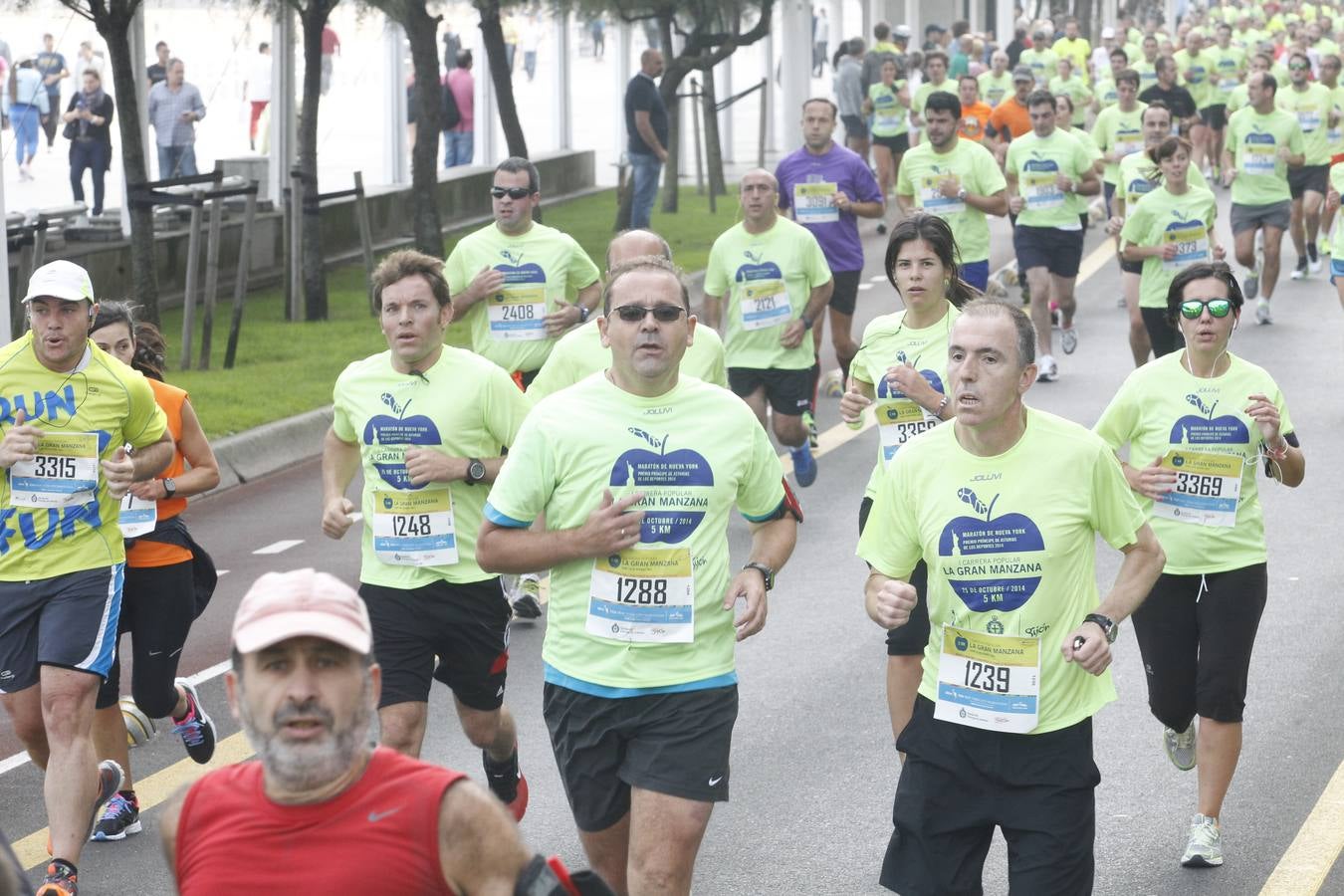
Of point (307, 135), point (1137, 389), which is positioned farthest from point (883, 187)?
point (1137, 389)

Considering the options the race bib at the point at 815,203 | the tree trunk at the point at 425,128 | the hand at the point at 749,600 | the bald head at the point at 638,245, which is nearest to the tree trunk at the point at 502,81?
the tree trunk at the point at 425,128

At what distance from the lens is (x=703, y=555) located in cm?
539

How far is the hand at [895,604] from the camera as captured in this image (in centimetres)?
515

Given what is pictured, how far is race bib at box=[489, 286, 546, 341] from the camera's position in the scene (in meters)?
10.8

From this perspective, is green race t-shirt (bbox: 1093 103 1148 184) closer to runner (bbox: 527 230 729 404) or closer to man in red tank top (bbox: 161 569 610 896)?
runner (bbox: 527 230 729 404)

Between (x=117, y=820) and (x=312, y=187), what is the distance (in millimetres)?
12235

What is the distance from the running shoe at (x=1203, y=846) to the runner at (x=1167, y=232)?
266 inches

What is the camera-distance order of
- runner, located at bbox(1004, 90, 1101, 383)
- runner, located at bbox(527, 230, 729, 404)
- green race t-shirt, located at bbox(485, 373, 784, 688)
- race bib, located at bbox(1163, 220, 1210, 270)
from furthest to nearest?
runner, located at bbox(1004, 90, 1101, 383) → race bib, located at bbox(1163, 220, 1210, 270) → runner, located at bbox(527, 230, 729, 404) → green race t-shirt, located at bbox(485, 373, 784, 688)

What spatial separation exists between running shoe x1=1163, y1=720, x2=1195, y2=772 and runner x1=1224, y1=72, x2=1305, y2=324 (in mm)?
11155

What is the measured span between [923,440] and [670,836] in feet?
3.80

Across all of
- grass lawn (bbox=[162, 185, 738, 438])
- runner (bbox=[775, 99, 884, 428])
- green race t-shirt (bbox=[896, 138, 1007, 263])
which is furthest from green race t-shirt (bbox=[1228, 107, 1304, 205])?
grass lawn (bbox=[162, 185, 738, 438])

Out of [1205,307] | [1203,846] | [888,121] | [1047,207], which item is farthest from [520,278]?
[888,121]

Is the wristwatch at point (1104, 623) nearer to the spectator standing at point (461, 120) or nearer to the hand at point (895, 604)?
the hand at point (895, 604)

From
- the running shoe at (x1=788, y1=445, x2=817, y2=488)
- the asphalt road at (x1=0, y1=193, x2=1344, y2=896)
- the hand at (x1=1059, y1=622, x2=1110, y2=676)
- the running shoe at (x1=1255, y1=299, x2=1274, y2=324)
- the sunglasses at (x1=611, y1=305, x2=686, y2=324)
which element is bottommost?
the asphalt road at (x1=0, y1=193, x2=1344, y2=896)
